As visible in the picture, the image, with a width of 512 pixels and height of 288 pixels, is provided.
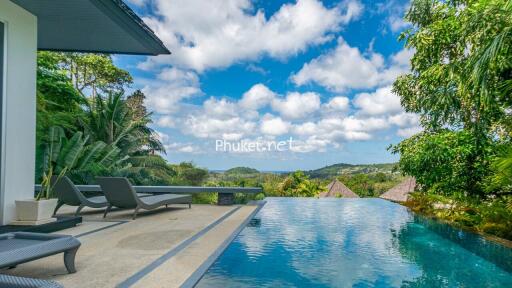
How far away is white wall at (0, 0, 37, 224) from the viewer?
253 inches

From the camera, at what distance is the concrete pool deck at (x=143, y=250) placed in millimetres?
4262

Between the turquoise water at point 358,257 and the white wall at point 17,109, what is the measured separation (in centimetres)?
388

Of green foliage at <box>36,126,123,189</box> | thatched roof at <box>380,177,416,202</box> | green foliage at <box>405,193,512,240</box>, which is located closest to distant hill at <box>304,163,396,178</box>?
thatched roof at <box>380,177,416,202</box>

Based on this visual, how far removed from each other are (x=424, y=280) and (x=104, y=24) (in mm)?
7036

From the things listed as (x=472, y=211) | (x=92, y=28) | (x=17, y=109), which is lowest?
(x=472, y=211)

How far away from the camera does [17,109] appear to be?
6.70 m

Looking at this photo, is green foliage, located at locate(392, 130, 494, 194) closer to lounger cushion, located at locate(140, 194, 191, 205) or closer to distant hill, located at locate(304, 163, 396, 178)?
lounger cushion, located at locate(140, 194, 191, 205)

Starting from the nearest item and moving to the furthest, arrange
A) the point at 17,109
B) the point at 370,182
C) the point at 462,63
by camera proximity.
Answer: the point at 17,109 < the point at 462,63 < the point at 370,182

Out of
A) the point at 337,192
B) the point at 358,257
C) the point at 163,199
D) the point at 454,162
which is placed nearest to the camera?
Answer: the point at 358,257

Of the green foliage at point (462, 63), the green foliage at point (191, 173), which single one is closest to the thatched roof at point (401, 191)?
the green foliage at point (462, 63)

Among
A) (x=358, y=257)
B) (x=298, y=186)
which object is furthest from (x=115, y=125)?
(x=358, y=257)

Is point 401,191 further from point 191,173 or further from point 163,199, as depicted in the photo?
point 191,173

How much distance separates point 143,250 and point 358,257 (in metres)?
3.17

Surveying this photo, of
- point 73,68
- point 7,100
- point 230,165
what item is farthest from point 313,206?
point 73,68
